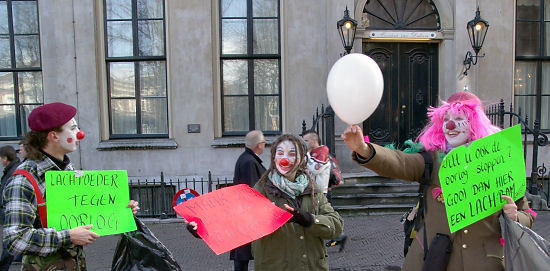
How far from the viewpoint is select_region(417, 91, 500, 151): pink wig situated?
7.01ft

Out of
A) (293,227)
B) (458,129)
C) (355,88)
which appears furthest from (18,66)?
(458,129)

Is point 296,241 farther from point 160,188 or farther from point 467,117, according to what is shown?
point 160,188

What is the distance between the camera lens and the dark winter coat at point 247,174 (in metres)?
4.05

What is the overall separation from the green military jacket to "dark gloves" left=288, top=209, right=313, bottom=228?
4.4 inches

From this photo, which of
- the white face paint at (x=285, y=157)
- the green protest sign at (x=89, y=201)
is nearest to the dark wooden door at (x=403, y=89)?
the white face paint at (x=285, y=157)

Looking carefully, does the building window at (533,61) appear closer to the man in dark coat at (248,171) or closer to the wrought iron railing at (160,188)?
the wrought iron railing at (160,188)

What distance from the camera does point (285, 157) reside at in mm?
2631

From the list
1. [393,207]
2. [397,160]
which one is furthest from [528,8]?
[397,160]

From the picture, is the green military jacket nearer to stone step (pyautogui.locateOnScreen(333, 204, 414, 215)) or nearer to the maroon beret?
the maroon beret

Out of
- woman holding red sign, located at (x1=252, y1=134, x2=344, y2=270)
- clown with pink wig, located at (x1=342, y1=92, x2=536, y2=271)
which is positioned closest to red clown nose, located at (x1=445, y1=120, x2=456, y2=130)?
clown with pink wig, located at (x1=342, y1=92, x2=536, y2=271)

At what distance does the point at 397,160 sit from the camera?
2133 millimetres

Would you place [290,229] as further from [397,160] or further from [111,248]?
[111,248]

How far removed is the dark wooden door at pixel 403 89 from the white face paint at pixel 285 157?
6522 mm

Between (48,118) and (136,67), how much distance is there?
685cm
